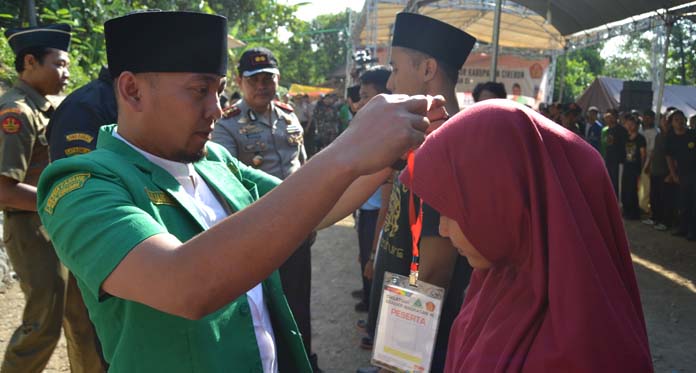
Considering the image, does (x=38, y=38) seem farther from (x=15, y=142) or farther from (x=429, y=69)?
(x=429, y=69)

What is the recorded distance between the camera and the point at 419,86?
116 inches

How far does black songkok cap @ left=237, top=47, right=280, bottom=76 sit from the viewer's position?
4.35m

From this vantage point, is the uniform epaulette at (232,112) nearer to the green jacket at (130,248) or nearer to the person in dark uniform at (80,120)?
A: the person in dark uniform at (80,120)

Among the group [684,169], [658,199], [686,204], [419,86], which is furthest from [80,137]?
[658,199]

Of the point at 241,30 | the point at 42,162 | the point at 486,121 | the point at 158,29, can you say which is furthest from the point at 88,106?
the point at 241,30

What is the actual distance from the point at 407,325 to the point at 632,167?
10.3 meters

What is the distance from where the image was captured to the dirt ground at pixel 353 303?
456cm

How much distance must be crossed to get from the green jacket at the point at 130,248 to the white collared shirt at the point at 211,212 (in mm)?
33

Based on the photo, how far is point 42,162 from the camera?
3.63 meters

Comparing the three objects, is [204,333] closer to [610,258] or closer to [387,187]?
[610,258]

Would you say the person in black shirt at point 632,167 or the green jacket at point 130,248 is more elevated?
the green jacket at point 130,248

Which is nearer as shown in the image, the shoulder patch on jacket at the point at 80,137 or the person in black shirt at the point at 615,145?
the shoulder patch on jacket at the point at 80,137

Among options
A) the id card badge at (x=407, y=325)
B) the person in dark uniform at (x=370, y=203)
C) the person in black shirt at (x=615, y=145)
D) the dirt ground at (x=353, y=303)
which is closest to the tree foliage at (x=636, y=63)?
the person in black shirt at (x=615, y=145)

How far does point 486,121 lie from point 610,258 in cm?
45
